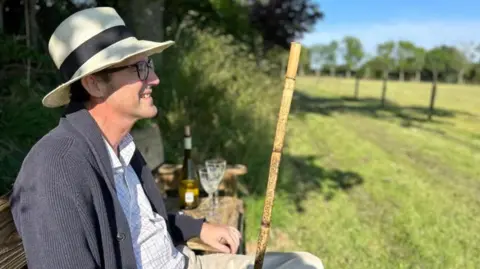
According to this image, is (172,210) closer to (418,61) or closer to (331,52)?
(418,61)

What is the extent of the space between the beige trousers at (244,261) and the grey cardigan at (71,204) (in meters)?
0.71

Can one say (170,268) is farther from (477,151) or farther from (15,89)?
(477,151)

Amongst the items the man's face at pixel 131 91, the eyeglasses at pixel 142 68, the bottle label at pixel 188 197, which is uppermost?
the eyeglasses at pixel 142 68

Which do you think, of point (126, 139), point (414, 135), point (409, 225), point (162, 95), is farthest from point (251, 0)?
point (126, 139)

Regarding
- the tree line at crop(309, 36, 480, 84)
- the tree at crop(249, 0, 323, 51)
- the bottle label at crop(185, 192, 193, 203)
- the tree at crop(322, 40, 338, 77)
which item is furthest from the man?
the tree at crop(322, 40, 338, 77)

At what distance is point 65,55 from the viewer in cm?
Answer: 175

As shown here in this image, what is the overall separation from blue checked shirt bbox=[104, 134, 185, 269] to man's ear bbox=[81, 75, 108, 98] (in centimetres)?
19

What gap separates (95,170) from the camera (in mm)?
1617

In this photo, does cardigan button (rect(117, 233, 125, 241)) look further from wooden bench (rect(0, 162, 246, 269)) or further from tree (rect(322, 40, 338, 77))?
tree (rect(322, 40, 338, 77))

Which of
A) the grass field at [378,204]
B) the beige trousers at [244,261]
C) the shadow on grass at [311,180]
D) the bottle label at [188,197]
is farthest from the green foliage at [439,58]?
the beige trousers at [244,261]

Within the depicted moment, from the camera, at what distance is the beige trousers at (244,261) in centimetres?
231

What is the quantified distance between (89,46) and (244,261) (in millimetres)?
1264

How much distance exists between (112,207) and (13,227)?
31 centimetres

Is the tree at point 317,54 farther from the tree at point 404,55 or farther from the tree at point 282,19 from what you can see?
the tree at point 282,19
